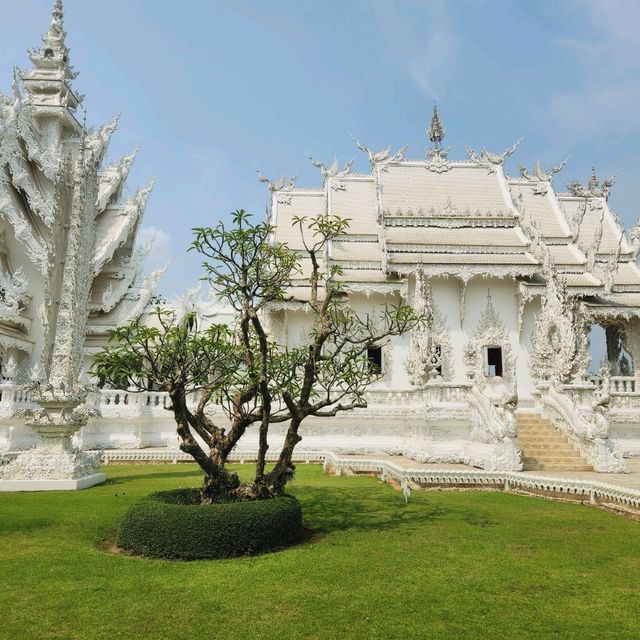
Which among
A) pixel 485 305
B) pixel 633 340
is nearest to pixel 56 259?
pixel 485 305

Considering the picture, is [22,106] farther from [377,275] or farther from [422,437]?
[422,437]

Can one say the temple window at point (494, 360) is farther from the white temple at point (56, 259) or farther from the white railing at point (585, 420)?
the white temple at point (56, 259)

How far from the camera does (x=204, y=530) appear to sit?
16.5 ft

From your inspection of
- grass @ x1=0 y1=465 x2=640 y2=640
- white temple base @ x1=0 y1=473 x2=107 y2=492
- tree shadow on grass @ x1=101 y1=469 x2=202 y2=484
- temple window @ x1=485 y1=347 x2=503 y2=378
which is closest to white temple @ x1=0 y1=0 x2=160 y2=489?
white temple base @ x1=0 y1=473 x2=107 y2=492

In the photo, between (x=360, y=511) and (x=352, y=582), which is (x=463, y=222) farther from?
(x=352, y=582)

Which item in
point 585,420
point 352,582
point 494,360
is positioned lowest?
point 352,582

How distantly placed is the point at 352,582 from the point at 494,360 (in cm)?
1610

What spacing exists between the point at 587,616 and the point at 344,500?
15.0 feet

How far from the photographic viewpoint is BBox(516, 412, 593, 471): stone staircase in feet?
37.4

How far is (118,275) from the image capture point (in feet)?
65.6

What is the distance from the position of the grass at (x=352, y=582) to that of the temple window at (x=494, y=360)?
12274mm

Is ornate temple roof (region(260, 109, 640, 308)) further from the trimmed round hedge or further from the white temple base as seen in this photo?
the trimmed round hedge

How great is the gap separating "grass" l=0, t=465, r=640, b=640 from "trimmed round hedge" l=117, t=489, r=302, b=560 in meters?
0.17

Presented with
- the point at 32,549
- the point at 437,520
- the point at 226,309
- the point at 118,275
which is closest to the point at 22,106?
the point at 118,275
